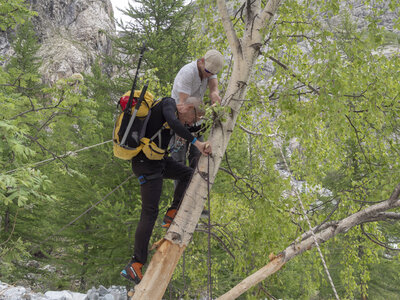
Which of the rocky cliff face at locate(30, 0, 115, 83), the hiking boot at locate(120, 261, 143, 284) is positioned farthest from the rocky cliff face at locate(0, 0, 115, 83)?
the hiking boot at locate(120, 261, 143, 284)

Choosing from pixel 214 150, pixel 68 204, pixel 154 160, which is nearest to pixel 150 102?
pixel 154 160

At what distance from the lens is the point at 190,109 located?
9.45 feet

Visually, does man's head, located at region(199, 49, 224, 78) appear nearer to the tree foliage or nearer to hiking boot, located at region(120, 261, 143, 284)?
the tree foliage

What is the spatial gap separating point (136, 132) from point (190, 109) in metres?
0.55

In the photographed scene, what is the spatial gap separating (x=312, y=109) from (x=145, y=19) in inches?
300

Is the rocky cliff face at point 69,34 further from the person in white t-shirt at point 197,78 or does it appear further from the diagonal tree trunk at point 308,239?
the diagonal tree trunk at point 308,239

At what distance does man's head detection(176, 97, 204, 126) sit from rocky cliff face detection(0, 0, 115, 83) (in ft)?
128

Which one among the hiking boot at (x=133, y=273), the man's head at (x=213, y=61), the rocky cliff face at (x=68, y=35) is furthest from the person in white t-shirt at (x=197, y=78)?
the rocky cliff face at (x=68, y=35)

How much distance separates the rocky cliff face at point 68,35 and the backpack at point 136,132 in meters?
39.0

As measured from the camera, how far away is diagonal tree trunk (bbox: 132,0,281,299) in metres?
2.41

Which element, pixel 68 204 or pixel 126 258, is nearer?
pixel 126 258

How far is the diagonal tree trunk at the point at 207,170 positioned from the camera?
2406mm

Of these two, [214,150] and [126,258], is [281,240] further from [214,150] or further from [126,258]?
[126,258]

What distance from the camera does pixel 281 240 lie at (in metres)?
3.74
